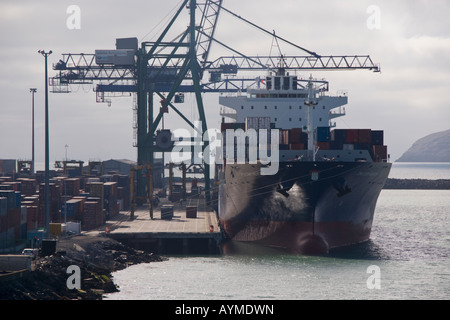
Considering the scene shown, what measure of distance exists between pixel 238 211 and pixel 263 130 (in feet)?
24.7

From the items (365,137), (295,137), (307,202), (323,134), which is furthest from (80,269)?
(365,137)

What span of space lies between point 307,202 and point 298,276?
764 centimetres

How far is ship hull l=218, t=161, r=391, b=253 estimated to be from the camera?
157 feet

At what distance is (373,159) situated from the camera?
54.1 metres

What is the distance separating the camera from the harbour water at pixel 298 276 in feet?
122

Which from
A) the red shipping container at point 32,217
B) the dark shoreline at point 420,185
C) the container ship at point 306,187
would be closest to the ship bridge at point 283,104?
the container ship at point 306,187

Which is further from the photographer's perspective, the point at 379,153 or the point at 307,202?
the point at 379,153

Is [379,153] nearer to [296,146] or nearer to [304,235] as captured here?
[296,146]

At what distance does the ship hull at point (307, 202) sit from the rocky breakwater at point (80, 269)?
8.65m

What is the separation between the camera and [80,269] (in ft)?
123

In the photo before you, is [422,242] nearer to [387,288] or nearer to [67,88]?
[387,288]

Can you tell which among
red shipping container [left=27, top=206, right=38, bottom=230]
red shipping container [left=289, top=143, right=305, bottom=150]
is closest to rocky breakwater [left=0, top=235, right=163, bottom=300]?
red shipping container [left=27, top=206, right=38, bottom=230]

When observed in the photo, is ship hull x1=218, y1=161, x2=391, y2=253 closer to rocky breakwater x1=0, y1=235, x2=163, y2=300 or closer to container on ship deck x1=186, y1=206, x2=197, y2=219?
rocky breakwater x1=0, y1=235, x2=163, y2=300
